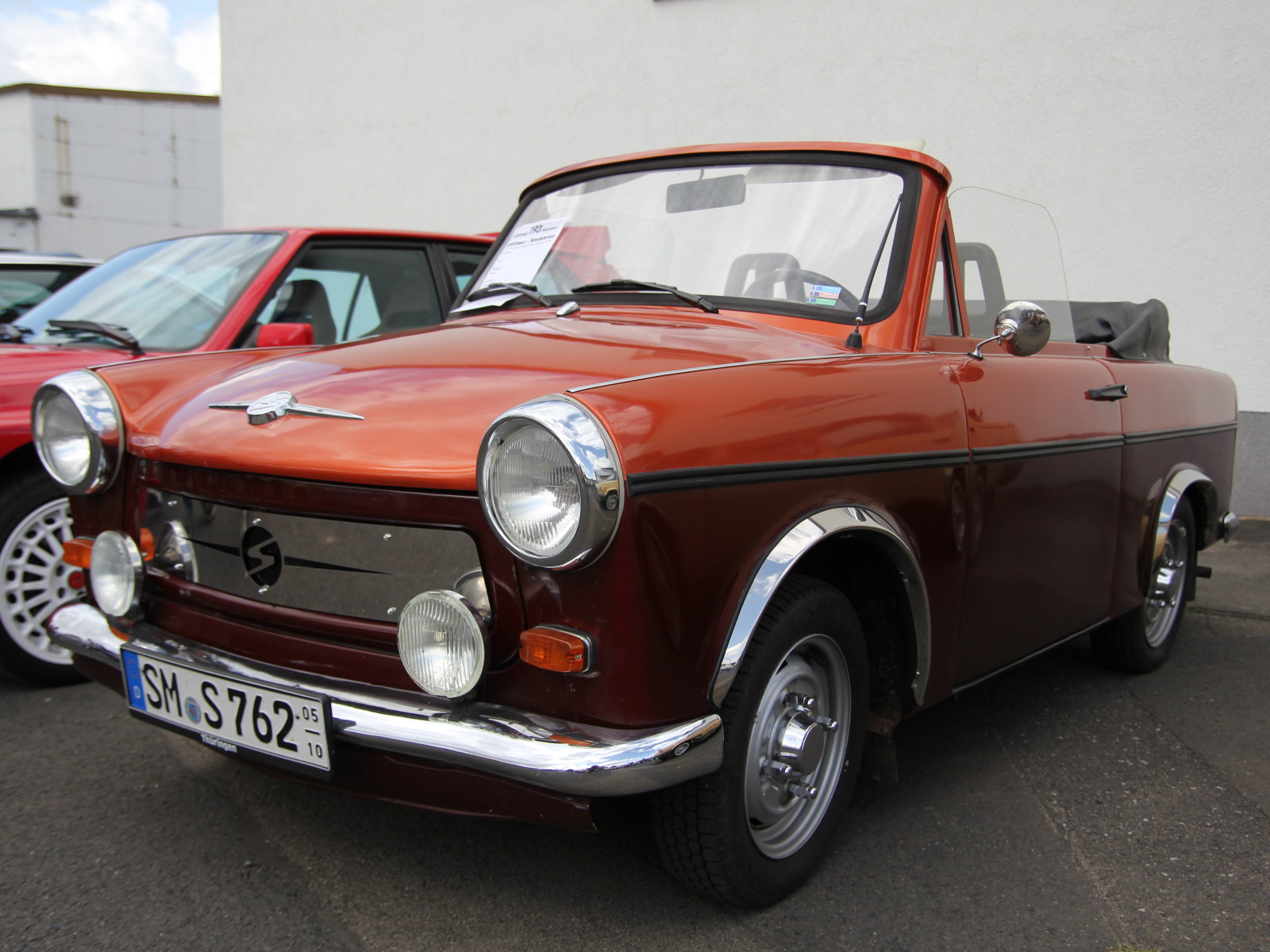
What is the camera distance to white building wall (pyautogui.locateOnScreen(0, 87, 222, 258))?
55.6 ft

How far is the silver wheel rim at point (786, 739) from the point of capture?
196 centimetres

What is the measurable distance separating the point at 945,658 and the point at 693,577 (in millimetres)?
945

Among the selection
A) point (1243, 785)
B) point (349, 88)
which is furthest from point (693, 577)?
point (349, 88)

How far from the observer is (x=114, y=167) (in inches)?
702

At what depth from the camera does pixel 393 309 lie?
4320 mm

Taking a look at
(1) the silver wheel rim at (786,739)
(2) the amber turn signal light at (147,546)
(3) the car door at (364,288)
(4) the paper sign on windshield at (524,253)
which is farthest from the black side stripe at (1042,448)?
(3) the car door at (364,288)

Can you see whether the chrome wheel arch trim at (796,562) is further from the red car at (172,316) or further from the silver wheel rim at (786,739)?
the red car at (172,316)

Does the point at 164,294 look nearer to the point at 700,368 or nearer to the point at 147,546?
the point at 147,546

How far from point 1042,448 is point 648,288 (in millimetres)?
1116

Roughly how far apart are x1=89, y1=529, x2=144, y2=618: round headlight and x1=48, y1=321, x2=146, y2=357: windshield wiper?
146 cm

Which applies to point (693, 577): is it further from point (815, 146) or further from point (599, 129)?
point (599, 129)

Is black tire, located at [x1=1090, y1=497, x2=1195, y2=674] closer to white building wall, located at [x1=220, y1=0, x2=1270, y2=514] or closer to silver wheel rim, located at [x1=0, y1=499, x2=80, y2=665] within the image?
white building wall, located at [x1=220, y1=0, x2=1270, y2=514]

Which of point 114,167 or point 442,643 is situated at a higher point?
point 114,167

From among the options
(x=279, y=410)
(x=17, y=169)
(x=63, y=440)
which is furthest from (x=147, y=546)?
(x=17, y=169)
